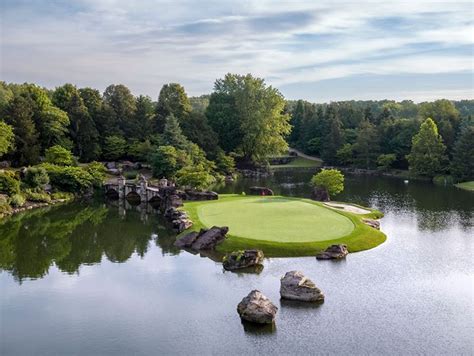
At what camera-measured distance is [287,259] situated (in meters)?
34.1

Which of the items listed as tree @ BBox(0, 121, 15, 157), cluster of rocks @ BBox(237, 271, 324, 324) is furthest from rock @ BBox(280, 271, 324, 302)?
tree @ BBox(0, 121, 15, 157)

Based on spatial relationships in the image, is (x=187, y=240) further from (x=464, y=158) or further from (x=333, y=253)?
(x=464, y=158)

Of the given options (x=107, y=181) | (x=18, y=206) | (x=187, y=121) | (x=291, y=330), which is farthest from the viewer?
(x=187, y=121)

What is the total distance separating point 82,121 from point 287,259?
174 ft

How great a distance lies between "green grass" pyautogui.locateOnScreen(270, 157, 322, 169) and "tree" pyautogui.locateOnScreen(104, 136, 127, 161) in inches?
1312

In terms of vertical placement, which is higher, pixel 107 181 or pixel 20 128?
pixel 20 128

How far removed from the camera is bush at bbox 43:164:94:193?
61.0 meters

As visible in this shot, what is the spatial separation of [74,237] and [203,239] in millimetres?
12435

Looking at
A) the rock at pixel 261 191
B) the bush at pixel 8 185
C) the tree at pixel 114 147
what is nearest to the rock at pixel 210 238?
the rock at pixel 261 191

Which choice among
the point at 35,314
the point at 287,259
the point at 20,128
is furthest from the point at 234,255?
the point at 20,128

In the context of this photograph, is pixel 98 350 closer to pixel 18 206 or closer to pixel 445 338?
pixel 445 338

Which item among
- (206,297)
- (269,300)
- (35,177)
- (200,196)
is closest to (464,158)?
(200,196)

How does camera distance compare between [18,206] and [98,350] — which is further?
[18,206]

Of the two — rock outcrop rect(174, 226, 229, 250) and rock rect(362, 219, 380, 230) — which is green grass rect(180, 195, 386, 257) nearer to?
rock outcrop rect(174, 226, 229, 250)
